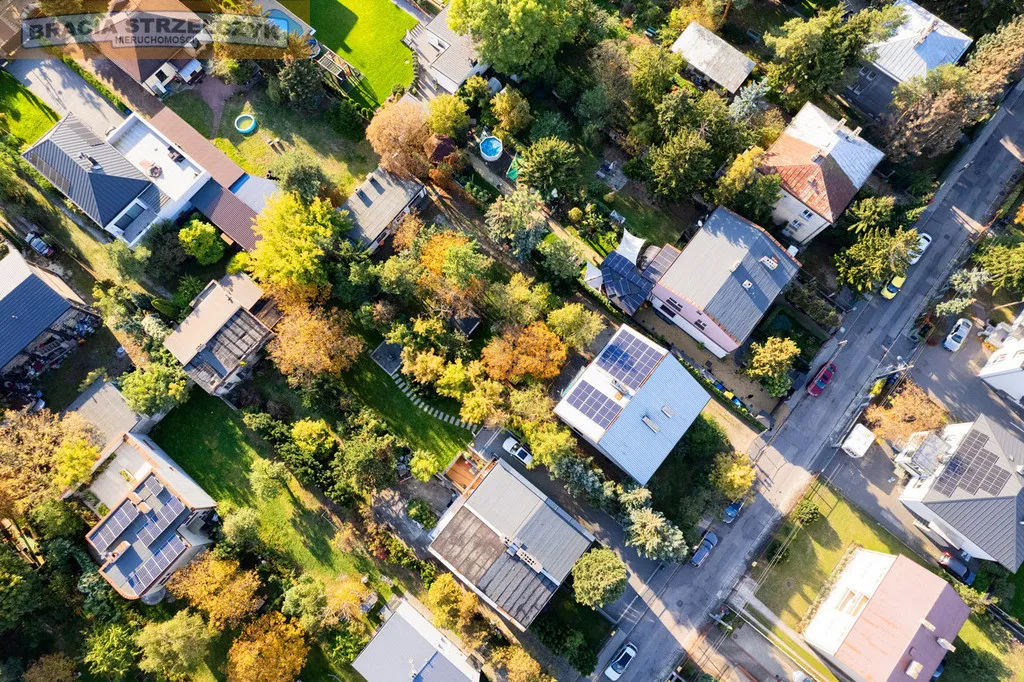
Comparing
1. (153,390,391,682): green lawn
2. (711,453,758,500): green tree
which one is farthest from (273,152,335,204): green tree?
(711,453,758,500): green tree

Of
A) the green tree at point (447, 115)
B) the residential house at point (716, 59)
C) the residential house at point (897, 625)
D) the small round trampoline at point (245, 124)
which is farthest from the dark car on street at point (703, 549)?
the small round trampoline at point (245, 124)

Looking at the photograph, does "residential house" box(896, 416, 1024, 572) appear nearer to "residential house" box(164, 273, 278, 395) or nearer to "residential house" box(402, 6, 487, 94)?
"residential house" box(402, 6, 487, 94)

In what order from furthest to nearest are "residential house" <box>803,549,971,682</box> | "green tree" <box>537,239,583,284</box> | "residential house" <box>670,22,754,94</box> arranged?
"residential house" <box>670,22,754,94</box> → "green tree" <box>537,239,583,284</box> → "residential house" <box>803,549,971,682</box>

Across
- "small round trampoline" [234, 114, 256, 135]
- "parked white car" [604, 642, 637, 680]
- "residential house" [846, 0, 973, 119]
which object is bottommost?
"parked white car" [604, 642, 637, 680]

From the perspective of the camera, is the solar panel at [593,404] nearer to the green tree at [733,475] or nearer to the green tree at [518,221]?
the green tree at [733,475]

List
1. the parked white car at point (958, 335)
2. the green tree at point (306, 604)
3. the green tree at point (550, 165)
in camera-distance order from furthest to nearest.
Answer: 1. the parked white car at point (958, 335)
2. the green tree at point (550, 165)
3. the green tree at point (306, 604)

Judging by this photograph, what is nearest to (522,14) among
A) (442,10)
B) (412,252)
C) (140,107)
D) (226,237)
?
(442,10)

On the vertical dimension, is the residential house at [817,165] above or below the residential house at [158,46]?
above
